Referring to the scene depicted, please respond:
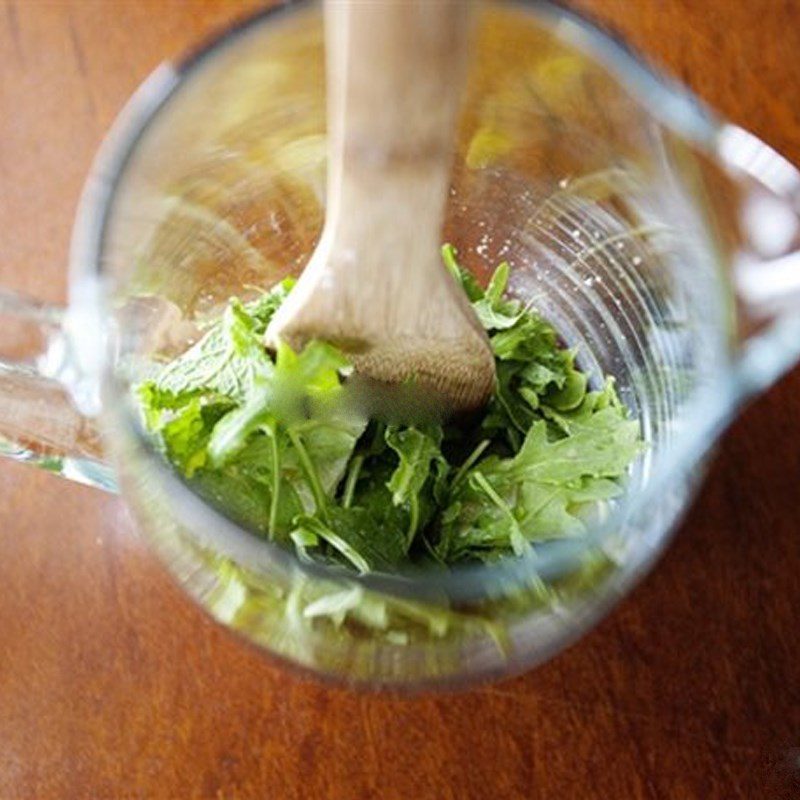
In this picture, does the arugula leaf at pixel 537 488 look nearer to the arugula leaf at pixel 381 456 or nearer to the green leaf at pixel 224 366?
the arugula leaf at pixel 381 456

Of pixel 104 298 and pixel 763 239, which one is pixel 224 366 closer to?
pixel 104 298

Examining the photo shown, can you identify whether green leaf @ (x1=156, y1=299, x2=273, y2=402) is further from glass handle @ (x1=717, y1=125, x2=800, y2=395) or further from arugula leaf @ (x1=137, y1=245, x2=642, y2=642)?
glass handle @ (x1=717, y1=125, x2=800, y2=395)

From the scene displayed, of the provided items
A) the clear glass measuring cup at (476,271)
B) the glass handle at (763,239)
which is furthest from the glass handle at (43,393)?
the glass handle at (763,239)

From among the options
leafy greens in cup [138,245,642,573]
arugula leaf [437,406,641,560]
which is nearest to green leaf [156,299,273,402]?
leafy greens in cup [138,245,642,573]

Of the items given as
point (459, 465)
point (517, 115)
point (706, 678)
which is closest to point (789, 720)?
point (706, 678)

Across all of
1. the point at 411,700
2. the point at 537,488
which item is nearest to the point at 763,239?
the point at 537,488
